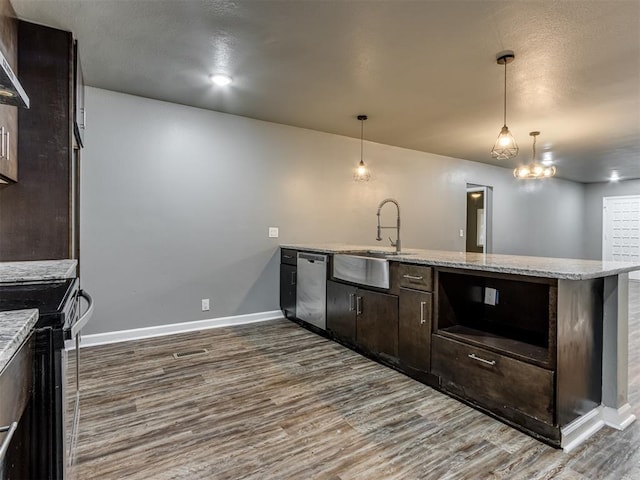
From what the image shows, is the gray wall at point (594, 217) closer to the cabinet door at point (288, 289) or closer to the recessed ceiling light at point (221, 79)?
the cabinet door at point (288, 289)

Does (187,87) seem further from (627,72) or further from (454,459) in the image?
(627,72)

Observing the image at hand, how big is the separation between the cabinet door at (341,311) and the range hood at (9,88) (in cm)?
246

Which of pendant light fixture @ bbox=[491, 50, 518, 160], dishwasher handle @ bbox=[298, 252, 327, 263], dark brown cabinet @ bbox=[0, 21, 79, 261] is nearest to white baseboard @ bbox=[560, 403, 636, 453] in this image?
pendant light fixture @ bbox=[491, 50, 518, 160]

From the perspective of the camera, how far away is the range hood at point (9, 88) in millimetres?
1192

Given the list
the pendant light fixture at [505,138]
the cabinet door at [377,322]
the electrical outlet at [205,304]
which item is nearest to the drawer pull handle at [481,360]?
the cabinet door at [377,322]

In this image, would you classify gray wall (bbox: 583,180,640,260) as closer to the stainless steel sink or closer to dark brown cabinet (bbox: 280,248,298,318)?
the stainless steel sink


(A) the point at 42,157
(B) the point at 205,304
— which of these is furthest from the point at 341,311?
(A) the point at 42,157

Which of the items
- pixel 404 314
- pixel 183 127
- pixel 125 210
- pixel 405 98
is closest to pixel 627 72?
→ pixel 405 98

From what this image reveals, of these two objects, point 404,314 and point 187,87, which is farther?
point 187,87

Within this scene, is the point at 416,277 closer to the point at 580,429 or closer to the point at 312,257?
the point at 580,429

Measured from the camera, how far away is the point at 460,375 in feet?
7.14

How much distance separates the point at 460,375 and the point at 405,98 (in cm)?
255

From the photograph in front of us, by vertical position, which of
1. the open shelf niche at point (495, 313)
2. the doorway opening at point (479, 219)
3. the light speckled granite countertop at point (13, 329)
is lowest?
the open shelf niche at point (495, 313)

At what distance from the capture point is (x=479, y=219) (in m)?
7.30
